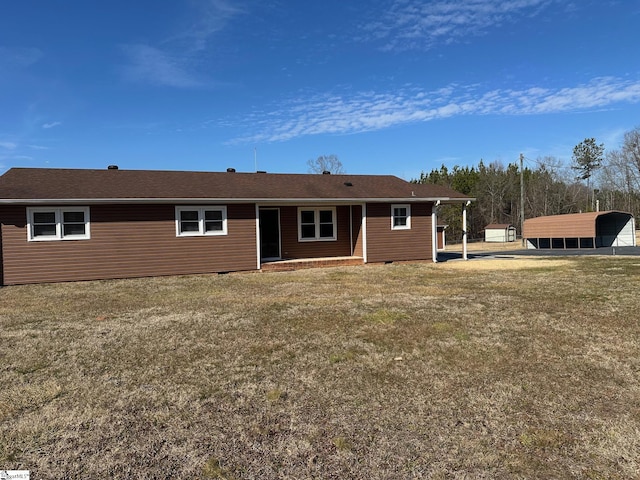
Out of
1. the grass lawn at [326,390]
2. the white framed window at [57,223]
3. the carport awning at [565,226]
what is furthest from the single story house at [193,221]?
the carport awning at [565,226]

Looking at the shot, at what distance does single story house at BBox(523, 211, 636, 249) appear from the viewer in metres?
23.8

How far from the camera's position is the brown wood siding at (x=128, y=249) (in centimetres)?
1116

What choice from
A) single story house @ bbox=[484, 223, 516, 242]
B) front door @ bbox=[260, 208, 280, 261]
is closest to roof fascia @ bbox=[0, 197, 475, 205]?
front door @ bbox=[260, 208, 280, 261]

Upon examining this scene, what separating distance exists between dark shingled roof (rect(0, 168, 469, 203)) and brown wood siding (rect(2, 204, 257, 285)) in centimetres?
48

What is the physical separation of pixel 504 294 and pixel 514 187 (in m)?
45.8

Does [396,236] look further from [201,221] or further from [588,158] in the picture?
[588,158]

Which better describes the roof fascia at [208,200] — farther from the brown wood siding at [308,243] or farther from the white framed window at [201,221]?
the brown wood siding at [308,243]

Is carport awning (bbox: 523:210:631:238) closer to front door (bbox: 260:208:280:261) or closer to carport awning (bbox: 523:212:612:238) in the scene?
carport awning (bbox: 523:212:612:238)

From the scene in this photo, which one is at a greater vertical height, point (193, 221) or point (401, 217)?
point (401, 217)

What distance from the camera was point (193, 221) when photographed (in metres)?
12.8

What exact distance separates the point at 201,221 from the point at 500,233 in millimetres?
33447

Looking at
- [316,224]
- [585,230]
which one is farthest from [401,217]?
[585,230]

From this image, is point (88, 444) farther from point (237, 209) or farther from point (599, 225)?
point (599, 225)

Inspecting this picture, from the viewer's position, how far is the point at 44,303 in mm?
8297
